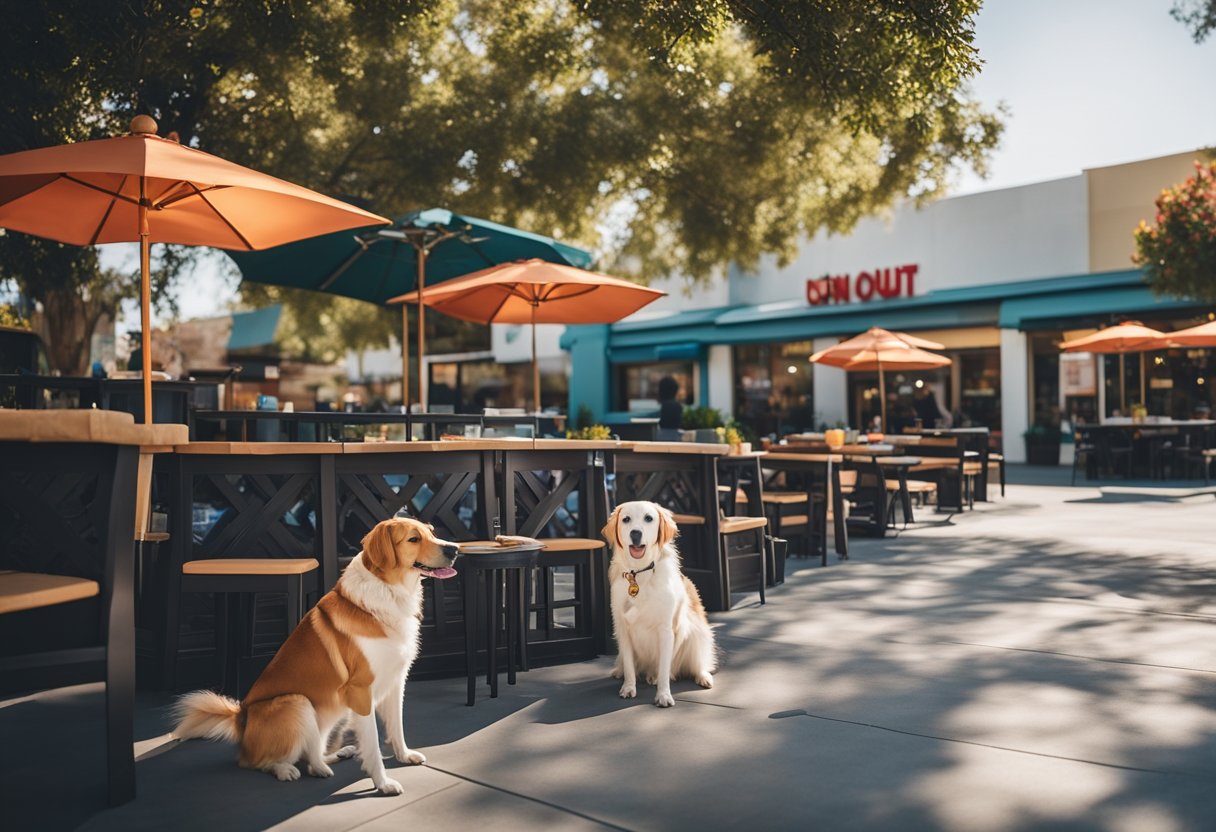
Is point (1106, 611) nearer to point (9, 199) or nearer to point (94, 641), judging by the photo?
point (94, 641)

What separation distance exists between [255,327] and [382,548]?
20.4 meters

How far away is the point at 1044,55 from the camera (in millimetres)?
11203

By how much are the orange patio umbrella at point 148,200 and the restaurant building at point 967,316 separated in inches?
478

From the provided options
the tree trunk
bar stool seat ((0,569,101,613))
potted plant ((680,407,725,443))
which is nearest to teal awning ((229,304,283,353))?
the tree trunk

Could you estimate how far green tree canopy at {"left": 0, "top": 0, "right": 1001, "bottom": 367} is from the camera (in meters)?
9.30

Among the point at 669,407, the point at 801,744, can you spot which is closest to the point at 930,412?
the point at 669,407

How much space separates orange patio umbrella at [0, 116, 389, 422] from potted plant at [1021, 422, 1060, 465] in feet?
60.3

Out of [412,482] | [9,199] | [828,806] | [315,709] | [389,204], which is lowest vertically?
[828,806]

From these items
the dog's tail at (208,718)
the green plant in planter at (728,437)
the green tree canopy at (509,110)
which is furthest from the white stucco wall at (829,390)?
the dog's tail at (208,718)

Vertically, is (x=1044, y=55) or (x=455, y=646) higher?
(x=1044, y=55)

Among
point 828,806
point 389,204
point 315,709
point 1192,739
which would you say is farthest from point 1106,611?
point 389,204

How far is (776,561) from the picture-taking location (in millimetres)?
7680

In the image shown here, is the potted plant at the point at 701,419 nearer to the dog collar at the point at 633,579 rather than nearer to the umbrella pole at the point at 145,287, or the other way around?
the dog collar at the point at 633,579

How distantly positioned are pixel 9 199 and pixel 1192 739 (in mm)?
6175
